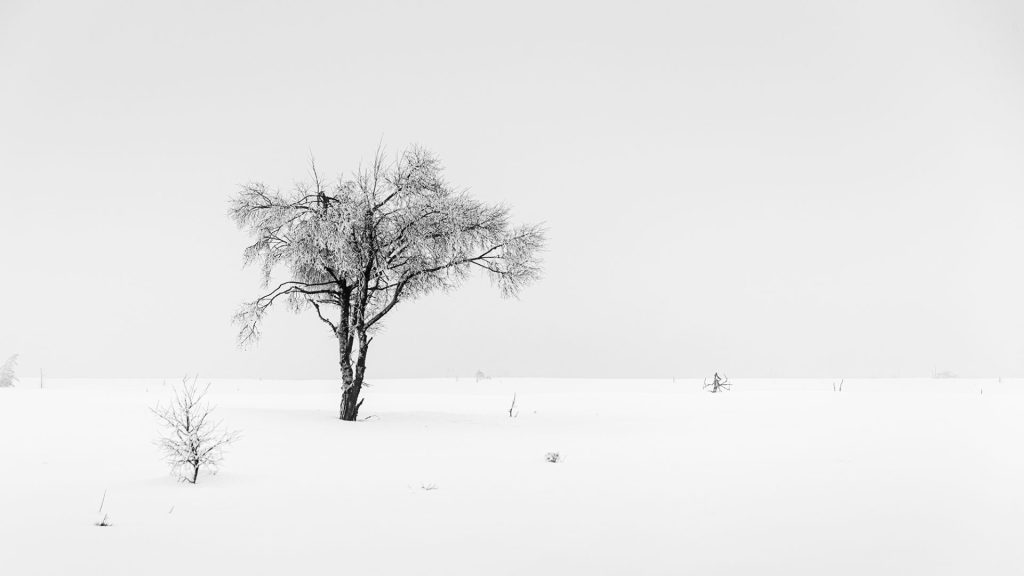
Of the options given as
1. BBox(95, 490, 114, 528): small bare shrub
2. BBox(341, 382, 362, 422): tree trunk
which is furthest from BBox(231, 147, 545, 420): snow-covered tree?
BBox(95, 490, 114, 528): small bare shrub

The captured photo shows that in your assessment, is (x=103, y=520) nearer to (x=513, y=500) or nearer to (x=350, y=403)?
(x=513, y=500)

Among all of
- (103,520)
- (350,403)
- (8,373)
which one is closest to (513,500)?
(103,520)

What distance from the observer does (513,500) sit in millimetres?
8883

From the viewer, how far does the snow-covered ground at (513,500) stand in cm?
640

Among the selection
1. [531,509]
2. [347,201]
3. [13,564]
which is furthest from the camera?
[347,201]

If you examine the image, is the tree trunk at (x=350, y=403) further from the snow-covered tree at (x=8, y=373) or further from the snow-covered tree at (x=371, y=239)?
the snow-covered tree at (x=8, y=373)

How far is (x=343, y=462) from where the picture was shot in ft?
38.3

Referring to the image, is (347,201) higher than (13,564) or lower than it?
higher

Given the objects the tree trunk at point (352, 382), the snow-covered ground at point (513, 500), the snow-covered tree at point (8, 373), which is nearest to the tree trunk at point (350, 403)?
the tree trunk at point (352, 382)

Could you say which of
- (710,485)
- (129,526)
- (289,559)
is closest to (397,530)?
(289,559)

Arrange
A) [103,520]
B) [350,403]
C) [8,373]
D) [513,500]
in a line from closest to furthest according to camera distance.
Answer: [103,520] < [513,500] < [350,403] < [8,373]

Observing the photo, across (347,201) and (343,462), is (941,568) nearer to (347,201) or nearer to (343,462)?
A: (343,462)

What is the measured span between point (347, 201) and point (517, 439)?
9467 mm

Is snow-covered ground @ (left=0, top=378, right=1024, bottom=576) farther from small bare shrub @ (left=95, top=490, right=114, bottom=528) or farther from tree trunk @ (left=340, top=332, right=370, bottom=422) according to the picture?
tree trunk @ (left=340, top=332, right=370, bottom=422)
